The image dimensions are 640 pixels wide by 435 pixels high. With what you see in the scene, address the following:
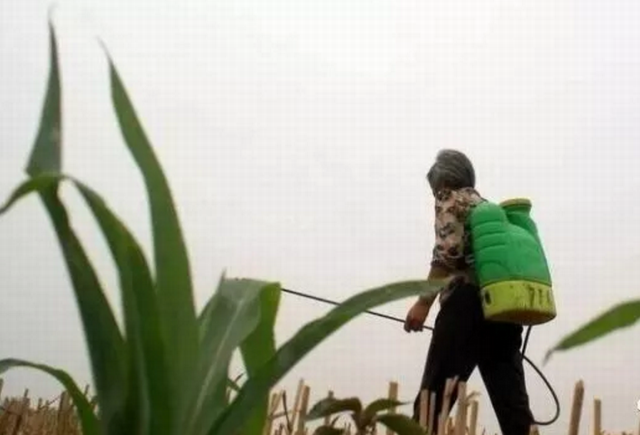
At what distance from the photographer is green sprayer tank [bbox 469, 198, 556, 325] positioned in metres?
1.91

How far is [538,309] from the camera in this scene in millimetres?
1915

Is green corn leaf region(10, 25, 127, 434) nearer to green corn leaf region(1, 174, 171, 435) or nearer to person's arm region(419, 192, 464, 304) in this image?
green corn leaf region(1, 174, 171, 435)

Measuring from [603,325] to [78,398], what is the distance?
12.3 inches

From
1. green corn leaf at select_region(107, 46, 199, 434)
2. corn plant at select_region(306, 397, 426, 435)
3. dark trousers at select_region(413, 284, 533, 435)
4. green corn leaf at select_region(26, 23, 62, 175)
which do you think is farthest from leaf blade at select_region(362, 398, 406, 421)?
dark trousers at select_region(413, 284, 533, 435)

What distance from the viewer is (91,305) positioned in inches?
18.4

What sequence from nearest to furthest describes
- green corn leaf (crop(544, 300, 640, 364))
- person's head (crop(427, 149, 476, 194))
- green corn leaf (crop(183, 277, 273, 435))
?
green corn leaf (crop(544, 300, 640, 364)) → green corn leaf (crop(183, 277, 273, 435)) → person's head (crop(427, 149, 476, 194))

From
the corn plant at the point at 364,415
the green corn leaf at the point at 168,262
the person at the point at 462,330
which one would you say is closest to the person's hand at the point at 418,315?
the person at the point at 462,330

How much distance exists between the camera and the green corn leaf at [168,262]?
1.53 feet

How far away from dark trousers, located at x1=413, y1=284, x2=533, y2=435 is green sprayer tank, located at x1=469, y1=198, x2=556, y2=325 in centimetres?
13

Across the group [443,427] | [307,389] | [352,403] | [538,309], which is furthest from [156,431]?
[538,309]

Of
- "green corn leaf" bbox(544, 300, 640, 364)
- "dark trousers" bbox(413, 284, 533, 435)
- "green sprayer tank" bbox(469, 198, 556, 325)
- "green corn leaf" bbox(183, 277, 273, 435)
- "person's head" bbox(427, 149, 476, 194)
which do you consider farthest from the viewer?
"person's head" bbox(427, 149, 476, 194)

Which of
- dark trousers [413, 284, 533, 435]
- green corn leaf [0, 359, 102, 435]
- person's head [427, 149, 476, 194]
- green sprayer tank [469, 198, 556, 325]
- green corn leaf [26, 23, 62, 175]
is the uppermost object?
person's head [427, 149, 476, 194]

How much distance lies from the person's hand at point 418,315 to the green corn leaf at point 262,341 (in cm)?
161

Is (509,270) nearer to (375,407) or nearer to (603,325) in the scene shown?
(375,407)
